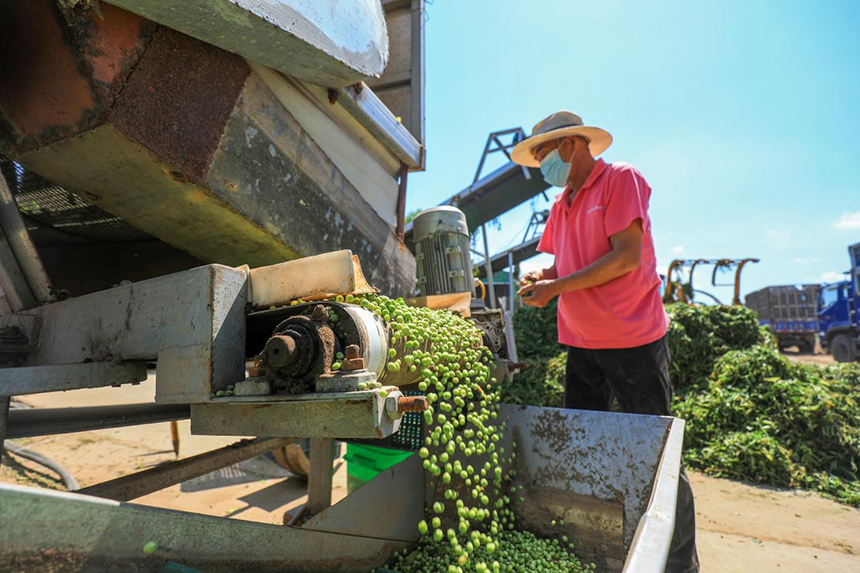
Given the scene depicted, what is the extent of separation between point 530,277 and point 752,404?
3989 millimetres

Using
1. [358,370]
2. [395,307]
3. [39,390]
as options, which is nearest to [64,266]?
[39,390]

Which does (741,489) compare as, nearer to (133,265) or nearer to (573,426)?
(573,426)

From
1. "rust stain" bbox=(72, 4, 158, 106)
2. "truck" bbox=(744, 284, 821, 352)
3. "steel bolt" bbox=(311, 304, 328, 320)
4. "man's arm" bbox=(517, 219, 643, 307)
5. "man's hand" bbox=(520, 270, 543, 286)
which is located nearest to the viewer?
"steel bolt" bbox=(311, 304, 328, 320)

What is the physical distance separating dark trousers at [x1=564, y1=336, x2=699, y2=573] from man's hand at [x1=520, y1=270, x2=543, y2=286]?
55 cm

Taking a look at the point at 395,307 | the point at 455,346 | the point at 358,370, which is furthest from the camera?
the point at 455,346

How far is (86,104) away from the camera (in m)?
2.01

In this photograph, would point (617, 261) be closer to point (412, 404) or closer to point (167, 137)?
point (412, 404)

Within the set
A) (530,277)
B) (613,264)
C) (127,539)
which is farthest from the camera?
(530,277)

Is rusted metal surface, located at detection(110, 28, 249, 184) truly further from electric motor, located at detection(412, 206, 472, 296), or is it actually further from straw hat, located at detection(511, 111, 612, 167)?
straw hat, located at detection(511, 111, 612, 167)

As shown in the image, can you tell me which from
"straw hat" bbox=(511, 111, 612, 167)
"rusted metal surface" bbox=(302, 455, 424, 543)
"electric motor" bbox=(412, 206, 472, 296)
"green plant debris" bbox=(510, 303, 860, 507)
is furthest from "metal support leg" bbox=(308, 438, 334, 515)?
"green plant debris" bbox=(510, 303, 860, 507)

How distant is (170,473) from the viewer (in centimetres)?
242

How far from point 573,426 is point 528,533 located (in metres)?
0.62

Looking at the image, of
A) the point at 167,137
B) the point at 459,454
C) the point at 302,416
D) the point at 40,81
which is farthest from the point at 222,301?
the point at 459,454

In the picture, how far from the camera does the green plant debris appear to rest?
15.5 ft
